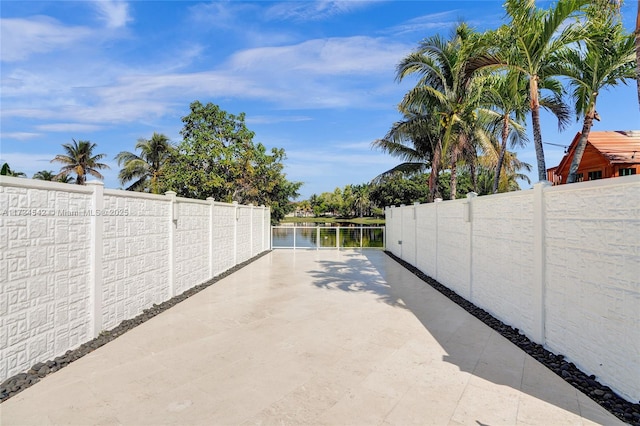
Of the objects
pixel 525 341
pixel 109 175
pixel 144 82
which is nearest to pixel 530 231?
pixel 525 341

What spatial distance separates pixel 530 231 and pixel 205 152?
12354mm

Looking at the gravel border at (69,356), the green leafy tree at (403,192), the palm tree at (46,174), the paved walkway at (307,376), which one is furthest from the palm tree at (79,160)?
the green leafy tree at (403,192)

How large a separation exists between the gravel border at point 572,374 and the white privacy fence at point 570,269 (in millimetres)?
59

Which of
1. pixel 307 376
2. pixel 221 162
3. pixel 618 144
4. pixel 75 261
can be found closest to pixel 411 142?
pixel 618 144

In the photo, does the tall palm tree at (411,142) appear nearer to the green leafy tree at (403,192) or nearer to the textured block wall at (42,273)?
the textured block wall at (42,273)

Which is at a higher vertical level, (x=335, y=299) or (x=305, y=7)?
(x=305, y=7)

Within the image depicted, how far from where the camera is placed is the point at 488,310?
14.4ft

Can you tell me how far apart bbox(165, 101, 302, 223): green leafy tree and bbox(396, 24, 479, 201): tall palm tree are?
290 inches

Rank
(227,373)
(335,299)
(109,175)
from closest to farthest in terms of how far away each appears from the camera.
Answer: (227,373), (335,299), (109,175)

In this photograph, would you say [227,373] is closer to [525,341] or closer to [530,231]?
[525,341]

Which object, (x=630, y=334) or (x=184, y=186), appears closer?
(x=630, y=334)

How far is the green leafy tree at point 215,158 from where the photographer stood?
13.1 m

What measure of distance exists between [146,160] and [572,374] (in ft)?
76.8

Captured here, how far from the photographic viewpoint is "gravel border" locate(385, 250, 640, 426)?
210 centimetres
